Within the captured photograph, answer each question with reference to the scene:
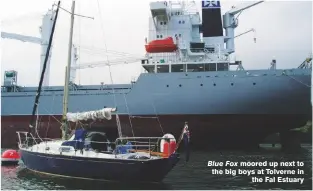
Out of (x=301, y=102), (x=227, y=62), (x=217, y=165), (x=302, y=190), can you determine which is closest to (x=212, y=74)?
(x=227, y=62)

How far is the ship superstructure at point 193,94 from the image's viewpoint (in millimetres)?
23609

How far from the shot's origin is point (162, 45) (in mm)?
26750

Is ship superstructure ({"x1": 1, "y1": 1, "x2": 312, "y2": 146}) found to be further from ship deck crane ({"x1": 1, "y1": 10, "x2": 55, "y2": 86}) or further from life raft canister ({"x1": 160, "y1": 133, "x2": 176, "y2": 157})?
life raft canister ({"x1": 160, "y1": 133, "x2": 176, "y2": 157})

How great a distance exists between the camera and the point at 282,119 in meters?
23.8

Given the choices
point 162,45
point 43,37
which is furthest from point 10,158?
point 43,37

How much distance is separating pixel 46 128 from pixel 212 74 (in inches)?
567

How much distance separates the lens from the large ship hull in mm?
23484

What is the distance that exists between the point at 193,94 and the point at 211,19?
26.8 feet

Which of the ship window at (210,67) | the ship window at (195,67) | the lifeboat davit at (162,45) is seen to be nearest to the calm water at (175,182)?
the ship window at (210,67)

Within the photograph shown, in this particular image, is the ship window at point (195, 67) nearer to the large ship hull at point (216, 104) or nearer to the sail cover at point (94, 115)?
the large ship hull at point (216, 104)

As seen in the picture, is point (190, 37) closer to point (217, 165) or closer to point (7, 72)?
point (217, 165)

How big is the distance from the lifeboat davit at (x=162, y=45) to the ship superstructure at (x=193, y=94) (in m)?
0.08

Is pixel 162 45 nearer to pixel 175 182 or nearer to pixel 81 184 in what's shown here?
pixel 175 182

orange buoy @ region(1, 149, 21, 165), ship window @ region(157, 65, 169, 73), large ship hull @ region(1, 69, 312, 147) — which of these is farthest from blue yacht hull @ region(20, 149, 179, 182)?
ship window @ region(157, 65, 169, 73)
